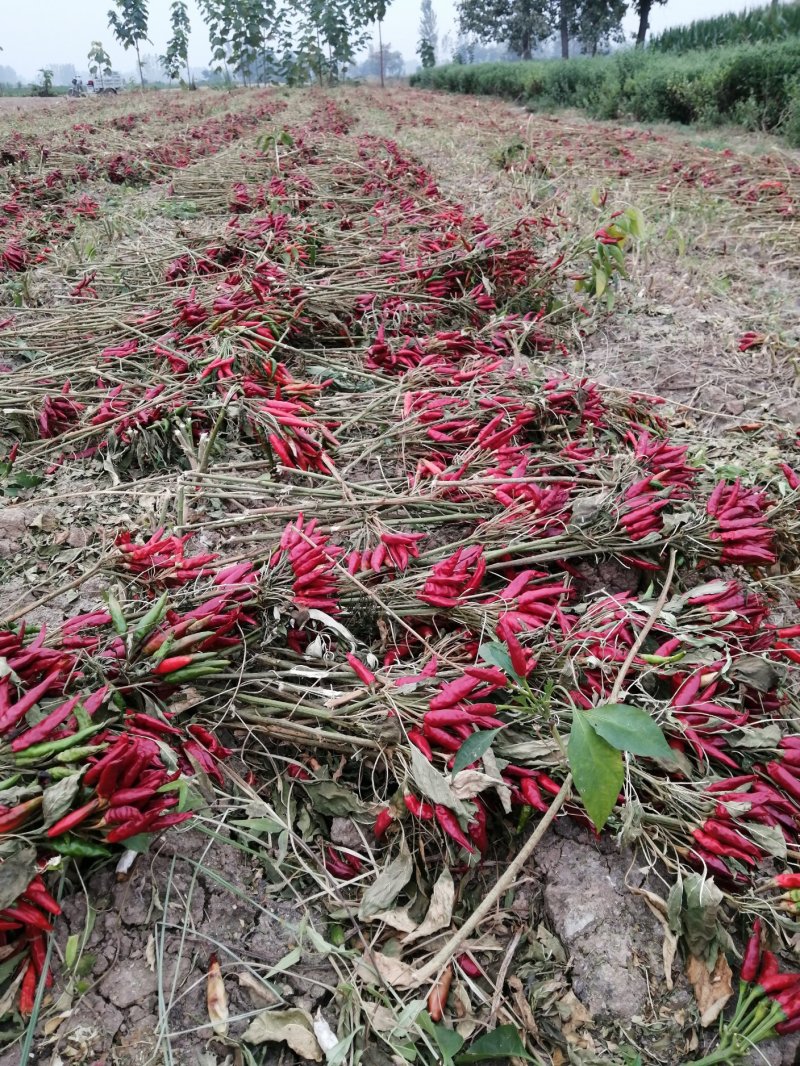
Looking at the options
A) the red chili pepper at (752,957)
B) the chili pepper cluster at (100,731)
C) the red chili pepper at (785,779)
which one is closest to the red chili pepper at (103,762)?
the chili pepper cluster at (100,731)

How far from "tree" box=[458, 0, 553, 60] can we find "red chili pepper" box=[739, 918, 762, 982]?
165 feet

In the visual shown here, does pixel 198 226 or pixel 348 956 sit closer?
pixel 348 956

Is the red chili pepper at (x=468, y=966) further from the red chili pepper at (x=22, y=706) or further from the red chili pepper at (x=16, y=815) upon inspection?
the red chili pepper at (x=22, y=706)

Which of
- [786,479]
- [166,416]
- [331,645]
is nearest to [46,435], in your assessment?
[166,416]

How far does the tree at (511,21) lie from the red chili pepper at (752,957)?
1984 inches

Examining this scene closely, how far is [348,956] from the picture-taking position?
1.27m

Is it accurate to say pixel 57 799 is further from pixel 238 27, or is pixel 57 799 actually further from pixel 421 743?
pixel 238 27

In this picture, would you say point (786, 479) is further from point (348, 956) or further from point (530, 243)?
point (530, 243)

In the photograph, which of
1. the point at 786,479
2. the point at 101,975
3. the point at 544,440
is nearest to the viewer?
the point at 101,975

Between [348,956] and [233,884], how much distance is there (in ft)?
0.93

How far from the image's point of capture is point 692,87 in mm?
13516

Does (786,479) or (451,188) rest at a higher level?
(451,188)

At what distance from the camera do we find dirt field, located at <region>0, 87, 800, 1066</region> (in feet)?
4.04

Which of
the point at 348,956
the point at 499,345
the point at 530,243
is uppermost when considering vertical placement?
the point at 530,243
